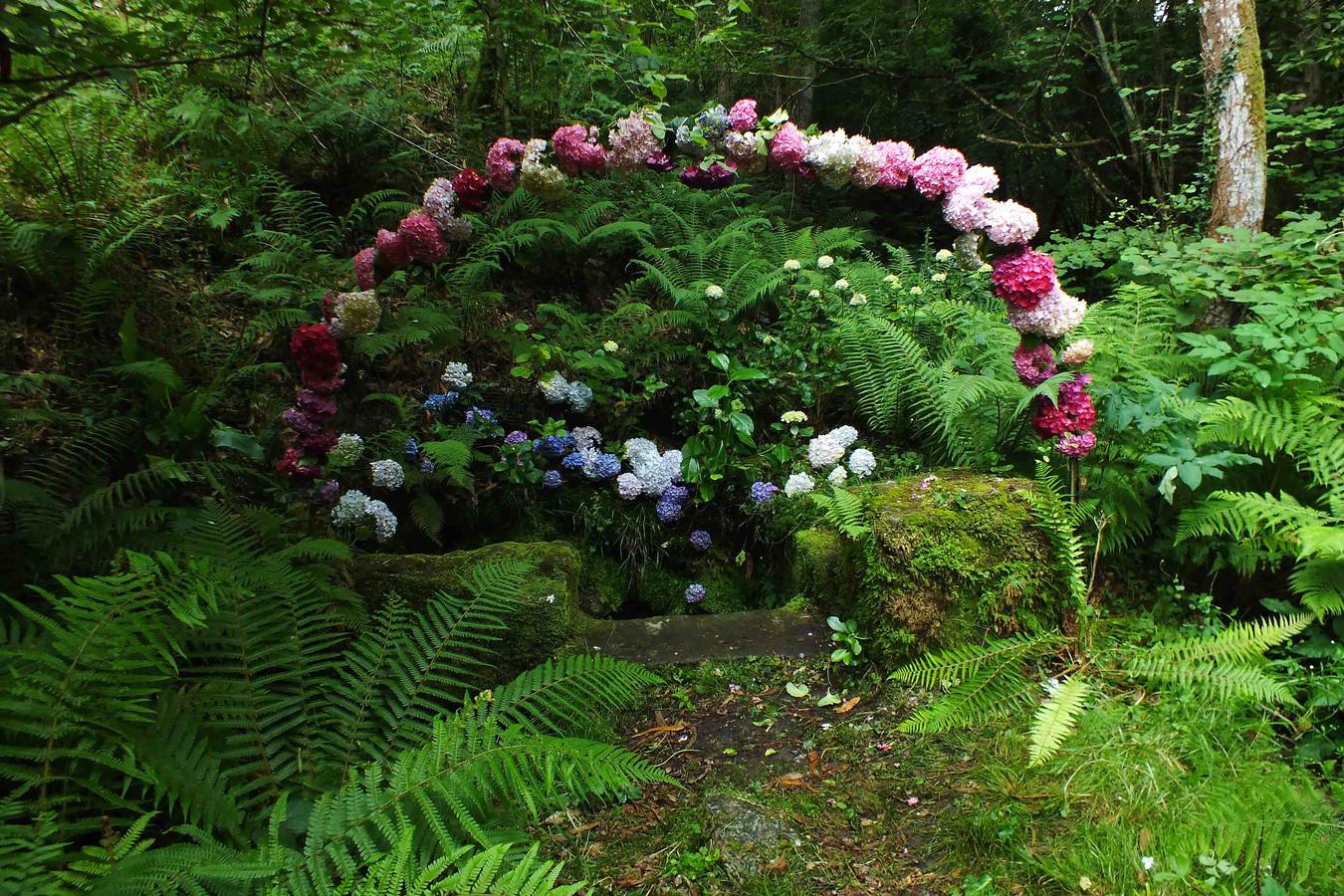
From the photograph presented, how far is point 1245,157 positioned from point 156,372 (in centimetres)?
519

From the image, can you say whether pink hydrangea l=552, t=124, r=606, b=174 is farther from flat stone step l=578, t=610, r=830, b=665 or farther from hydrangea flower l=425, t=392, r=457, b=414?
flat stone step l=578, t=610, r=830, b=665

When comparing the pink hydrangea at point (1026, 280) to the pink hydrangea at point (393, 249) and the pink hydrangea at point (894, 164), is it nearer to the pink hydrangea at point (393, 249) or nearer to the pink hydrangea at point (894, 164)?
the pink hydrangea at point (894, 164)

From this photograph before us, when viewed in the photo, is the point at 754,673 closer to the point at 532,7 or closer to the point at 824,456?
the point at 824,456

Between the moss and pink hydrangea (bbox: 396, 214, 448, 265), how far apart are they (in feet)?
4.86

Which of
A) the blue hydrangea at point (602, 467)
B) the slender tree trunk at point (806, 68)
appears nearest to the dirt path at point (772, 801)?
the blue hydrangea at point (602, 467)

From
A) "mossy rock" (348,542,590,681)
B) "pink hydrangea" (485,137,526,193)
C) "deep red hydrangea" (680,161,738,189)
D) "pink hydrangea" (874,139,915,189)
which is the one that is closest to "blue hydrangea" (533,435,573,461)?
"mossy rock" (348,542,590,681)

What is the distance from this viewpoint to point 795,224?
5.54 m

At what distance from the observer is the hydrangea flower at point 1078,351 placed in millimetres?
2549

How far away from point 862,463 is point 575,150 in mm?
1854

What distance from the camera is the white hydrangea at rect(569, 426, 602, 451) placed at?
3514mm

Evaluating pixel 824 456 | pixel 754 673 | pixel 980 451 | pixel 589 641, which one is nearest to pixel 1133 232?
pixel 980 451

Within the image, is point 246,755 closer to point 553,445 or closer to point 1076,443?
point 553,445

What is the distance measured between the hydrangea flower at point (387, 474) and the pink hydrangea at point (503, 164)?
1.30 meters

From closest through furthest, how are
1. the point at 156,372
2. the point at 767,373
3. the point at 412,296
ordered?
1. the point at 156,372
2. the point at 767,373
3. the point at 412,296
